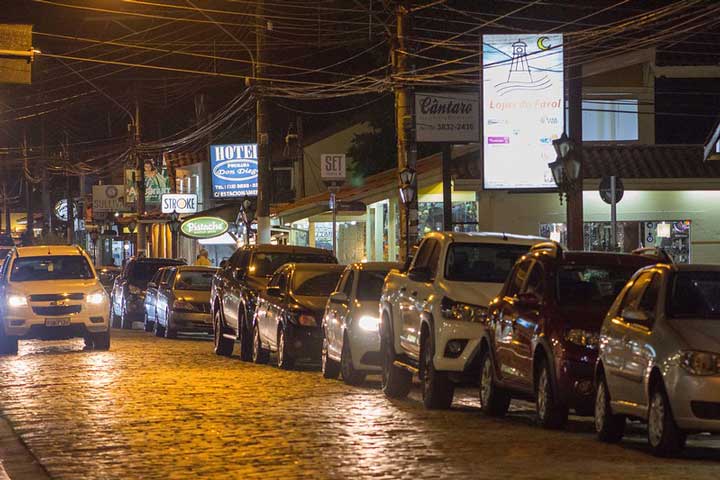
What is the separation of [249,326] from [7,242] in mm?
38997

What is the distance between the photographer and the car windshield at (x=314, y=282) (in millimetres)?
22516

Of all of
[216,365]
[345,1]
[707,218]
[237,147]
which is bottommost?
[216,365]

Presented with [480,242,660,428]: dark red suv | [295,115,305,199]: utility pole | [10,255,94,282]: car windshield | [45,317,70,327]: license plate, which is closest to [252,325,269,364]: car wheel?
[45,317,70,327]: license plate

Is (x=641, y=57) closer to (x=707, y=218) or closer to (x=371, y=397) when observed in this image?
Answer: (x=707, y=218)

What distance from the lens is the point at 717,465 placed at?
435 inches

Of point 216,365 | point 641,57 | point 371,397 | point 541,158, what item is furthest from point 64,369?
point 641,57

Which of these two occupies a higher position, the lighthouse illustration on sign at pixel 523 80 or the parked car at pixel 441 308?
the lighthouse illustration on sign at pixel 523 80

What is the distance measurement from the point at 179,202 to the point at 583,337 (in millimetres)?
46352

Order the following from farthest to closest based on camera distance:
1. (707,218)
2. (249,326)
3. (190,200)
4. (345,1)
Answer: (190,200), (345,1), (707,218), (249,326)

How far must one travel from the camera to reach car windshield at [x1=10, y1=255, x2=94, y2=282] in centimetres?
2700

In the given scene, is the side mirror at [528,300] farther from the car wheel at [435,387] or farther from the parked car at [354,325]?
the parked car at [354,325]

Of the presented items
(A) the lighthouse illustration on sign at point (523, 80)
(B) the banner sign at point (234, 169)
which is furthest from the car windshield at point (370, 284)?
(B) the banner sign at point (234, 169)

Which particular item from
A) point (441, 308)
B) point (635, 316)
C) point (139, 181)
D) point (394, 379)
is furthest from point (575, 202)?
point (139, 181)

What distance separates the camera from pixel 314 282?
22.9 meters
